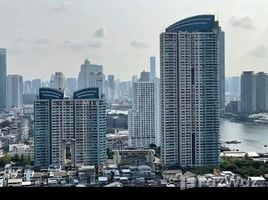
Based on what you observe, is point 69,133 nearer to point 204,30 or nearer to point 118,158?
point 118,158

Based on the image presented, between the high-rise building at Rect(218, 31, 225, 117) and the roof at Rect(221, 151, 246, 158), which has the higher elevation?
the high-rise building at Rect(218, 31, 225, 117)

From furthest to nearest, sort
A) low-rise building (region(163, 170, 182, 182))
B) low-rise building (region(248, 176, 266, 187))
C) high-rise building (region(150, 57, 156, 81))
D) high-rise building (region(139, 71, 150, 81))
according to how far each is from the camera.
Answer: high-rise building (region(150, 57, 156, 81))
high-rise building (region(139, 71, 150, 81))
low-rise building (region(163, 170, 182, 182))
low-rise building (region(248, 176, 266, 187))

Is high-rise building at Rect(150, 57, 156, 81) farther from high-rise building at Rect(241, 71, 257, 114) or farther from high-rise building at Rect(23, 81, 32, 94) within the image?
high-rise building at Rect(23, 81, 32, 94)

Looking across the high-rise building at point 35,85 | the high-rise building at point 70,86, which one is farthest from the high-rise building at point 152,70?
the high-rise building at point 35,85

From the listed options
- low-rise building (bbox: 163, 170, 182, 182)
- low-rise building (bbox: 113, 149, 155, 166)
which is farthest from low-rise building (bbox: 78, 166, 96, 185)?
low-rise building (bbox: 113, 149, 155, 166)

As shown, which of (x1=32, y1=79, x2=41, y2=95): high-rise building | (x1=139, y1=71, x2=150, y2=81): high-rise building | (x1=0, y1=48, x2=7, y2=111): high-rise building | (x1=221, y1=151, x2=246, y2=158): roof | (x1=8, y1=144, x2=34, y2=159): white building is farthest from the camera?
(x1=139, y1=71, x2=150, y2=81): high-rise building
